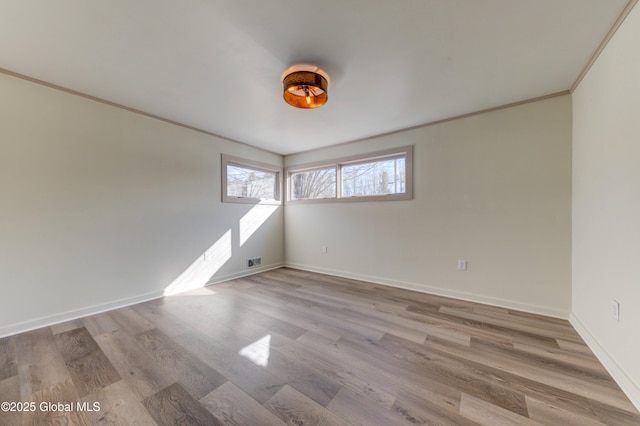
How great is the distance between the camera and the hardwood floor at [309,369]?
1.19 m

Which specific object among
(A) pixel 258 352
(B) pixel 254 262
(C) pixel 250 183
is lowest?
(A) pixel 258 352

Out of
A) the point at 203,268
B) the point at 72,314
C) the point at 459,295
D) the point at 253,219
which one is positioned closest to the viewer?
the point at 72,314

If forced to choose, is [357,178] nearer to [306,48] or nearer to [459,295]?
[459,295]

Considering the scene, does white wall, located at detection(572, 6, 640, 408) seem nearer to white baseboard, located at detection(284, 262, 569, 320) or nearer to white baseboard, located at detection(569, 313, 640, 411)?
white baseboard, located at detection(569, 313, 640, 411)

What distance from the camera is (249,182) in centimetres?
399

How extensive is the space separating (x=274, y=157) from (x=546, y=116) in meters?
3.72

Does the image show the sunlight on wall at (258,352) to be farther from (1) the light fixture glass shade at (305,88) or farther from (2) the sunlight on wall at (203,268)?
(1) the light fixture glass shade at (305,88)

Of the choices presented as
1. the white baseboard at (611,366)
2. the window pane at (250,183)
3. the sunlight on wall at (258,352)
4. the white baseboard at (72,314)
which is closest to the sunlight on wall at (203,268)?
the white baseboard at (72,314)

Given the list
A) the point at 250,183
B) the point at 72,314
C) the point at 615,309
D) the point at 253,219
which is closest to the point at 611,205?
the point at 615,309

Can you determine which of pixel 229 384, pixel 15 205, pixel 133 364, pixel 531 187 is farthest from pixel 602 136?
pixel 15 205

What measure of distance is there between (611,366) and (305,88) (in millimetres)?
2810

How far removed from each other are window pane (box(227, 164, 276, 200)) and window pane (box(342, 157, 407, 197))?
144 cm

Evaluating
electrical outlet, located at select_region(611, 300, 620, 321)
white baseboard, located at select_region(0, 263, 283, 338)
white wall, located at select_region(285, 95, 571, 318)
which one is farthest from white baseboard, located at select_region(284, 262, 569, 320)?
white baseboard, located at select_region(0, 263, 283, 338)

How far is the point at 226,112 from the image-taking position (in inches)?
106
